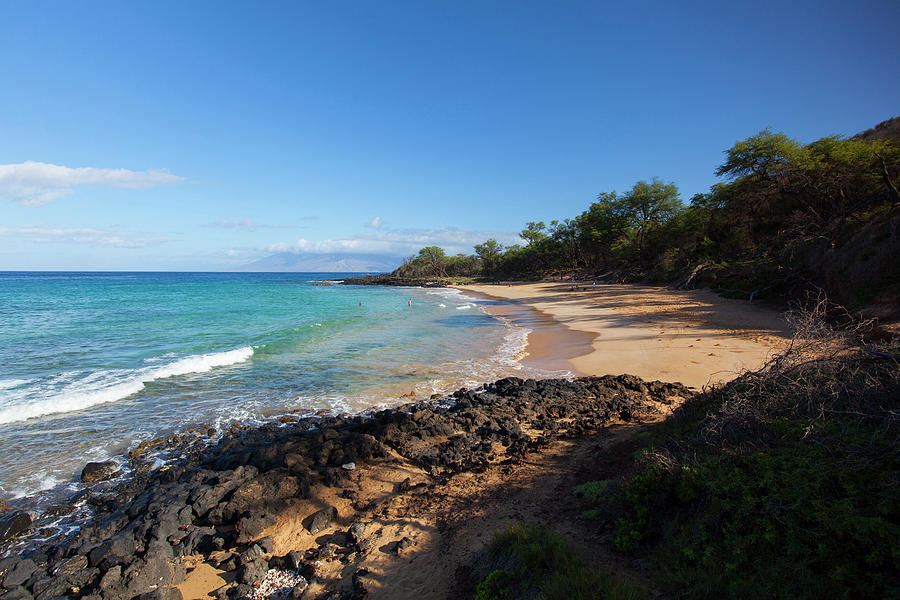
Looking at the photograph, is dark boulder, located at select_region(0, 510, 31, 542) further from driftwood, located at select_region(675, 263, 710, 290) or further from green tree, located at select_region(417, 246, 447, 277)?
→ green tree, located at select_region(417, 246, 447, 277)

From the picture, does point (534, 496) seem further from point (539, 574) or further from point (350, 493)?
point (350, 493)

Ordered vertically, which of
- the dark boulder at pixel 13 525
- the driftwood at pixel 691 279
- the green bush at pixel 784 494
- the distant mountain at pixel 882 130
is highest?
the distant mountain at pixel 882 130

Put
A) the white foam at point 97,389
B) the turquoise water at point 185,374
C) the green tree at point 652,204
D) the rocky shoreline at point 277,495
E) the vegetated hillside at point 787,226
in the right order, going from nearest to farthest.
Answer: the rocky shoreline at point 277,495 → the turquoise water at point 185,374 → the white foam at point 97,389 → the vegetated hillside at point 787,226 → the green tree at point 652,204

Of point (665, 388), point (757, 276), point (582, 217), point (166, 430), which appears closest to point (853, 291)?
point (757, 276)

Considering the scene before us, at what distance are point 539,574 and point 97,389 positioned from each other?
14.5 meters

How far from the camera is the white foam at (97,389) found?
10.2 metres

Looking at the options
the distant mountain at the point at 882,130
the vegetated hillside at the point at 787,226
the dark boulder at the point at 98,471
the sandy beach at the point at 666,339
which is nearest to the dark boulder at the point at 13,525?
the dark boulder at the point at 98,471

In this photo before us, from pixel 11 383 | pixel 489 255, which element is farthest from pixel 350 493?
pixel 489 255

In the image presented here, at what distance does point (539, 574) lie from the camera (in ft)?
11.3

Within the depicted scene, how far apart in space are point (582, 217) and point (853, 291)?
52930 mm

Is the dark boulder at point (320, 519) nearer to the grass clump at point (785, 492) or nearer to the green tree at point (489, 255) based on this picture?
the grass clump at point (785, 492)

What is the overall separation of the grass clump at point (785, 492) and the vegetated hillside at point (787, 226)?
13.3 meters

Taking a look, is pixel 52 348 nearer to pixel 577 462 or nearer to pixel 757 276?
pixel 577 462

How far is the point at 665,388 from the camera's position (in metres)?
9.89
